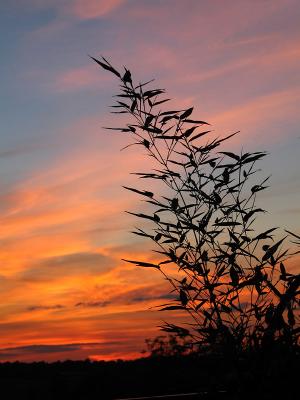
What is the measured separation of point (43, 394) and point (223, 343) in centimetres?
441

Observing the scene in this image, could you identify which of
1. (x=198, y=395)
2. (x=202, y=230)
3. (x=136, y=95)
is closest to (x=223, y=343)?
(x=198, y=395)

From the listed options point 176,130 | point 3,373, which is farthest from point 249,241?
point 3,373

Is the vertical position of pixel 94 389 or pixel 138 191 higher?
pixel 138 191

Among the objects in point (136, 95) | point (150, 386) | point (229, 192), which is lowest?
point (150, 386)

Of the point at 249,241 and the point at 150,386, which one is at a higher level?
the point at 249,241

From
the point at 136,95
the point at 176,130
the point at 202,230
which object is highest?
the point at 136,95

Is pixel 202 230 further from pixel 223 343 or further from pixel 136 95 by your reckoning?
pixel 136 95

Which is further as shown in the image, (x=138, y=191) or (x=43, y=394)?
(x=43, y=394)

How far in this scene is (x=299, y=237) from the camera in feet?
11.8

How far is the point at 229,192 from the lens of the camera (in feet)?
14.6

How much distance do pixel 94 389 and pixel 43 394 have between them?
0.69 metres

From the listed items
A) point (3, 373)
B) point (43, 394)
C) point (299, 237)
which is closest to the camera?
point (299, 237)

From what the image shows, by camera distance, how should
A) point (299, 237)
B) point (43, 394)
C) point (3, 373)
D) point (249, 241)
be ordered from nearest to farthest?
point (299, 237) → point (249, 241) → point (43, 394) → point (3, 373)

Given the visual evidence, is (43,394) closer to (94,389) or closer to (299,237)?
(94,389)
